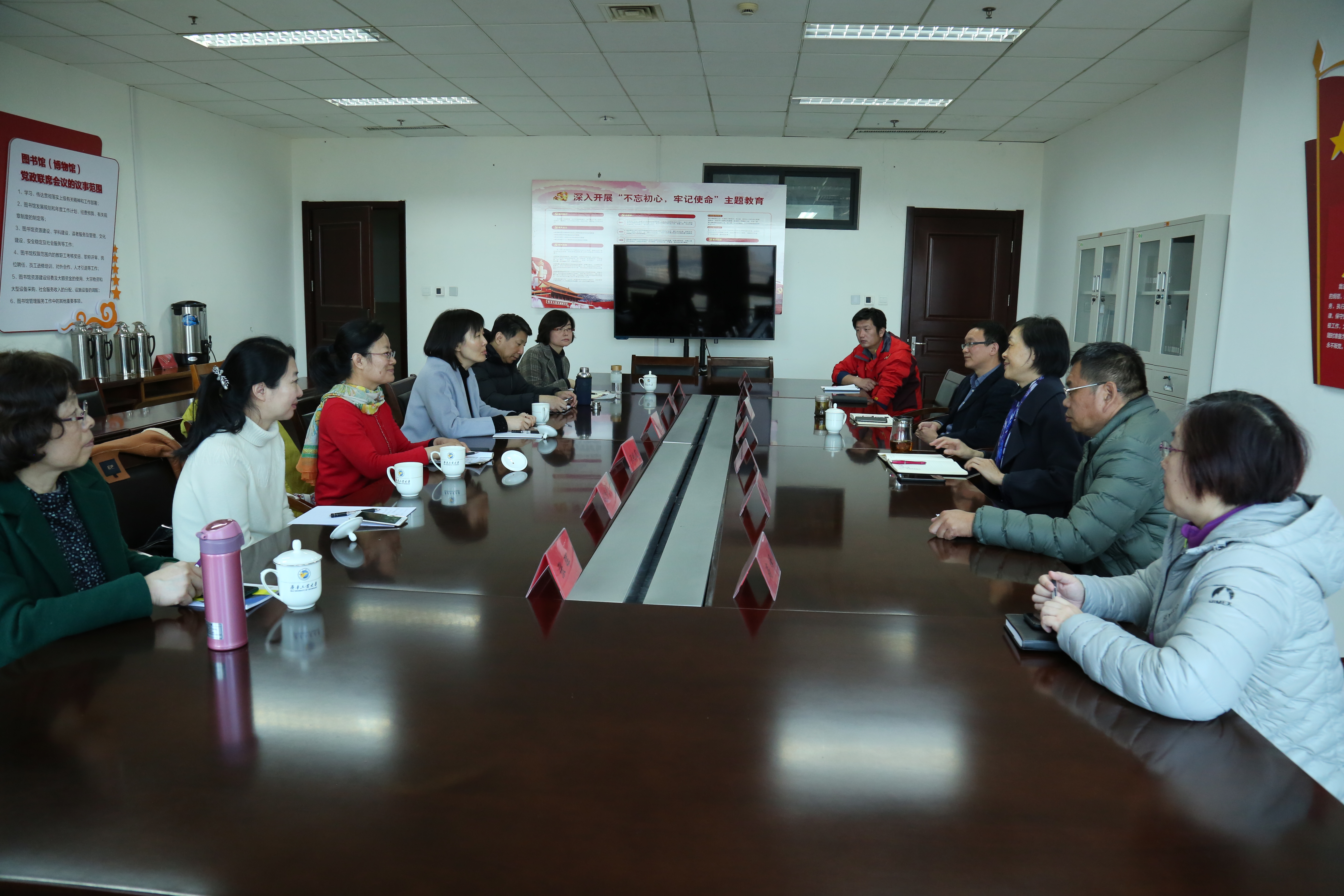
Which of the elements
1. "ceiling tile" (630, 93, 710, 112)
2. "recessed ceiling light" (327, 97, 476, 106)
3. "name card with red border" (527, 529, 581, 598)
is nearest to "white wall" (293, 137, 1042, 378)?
"ceiling tile" (630, 93, 710, 112)

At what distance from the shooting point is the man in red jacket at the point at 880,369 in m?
5.26

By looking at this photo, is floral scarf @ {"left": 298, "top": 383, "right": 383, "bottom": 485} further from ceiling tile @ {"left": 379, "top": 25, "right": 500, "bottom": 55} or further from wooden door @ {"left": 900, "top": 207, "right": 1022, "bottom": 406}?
wooden door @ {"left": 900, "top": 207, "right": 1022, "bottom": 406}

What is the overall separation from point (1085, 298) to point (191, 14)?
6.09 m

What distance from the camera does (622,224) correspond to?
793 cm

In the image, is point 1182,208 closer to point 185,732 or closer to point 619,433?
point 619,433

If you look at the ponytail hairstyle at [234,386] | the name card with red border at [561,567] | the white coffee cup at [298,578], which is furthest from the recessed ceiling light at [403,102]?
the white coffee cup at [298,578]

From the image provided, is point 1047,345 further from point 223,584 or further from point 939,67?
point 939,67

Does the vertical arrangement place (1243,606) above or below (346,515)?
above

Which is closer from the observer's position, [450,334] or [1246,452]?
[1246,452]

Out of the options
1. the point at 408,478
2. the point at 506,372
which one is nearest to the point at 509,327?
the point at 506,372

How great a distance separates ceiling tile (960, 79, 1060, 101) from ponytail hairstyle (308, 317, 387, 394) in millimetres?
4661

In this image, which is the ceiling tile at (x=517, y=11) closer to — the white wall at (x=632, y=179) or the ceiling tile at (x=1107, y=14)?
the ceiling tile at (x=1107, y=14)

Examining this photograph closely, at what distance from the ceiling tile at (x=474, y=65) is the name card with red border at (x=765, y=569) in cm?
467

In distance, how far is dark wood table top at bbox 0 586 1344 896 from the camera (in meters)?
0.83
